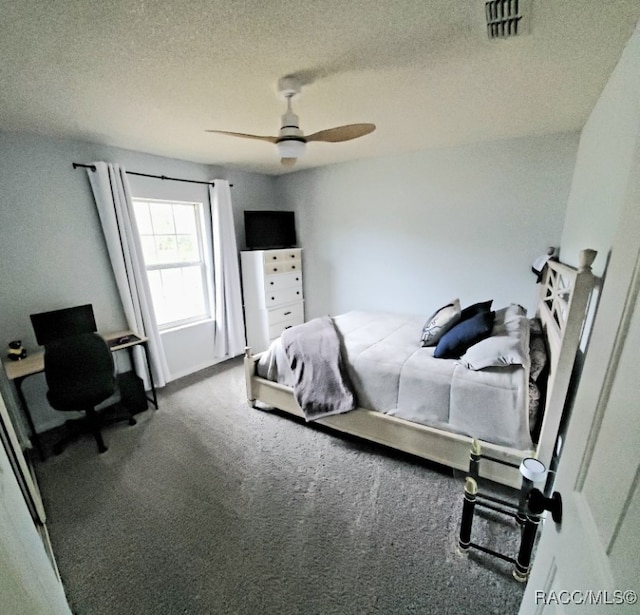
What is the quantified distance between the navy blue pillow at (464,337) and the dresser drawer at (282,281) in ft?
7.58

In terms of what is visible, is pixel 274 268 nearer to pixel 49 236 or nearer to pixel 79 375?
pixel 49 236

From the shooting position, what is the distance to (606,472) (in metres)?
0.55

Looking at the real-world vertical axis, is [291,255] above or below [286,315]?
above

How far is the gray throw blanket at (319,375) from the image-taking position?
2.19 meters

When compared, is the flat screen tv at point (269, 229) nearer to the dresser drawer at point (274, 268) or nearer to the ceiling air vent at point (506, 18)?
the dresser drawer at point (274, 268)

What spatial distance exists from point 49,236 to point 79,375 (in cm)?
121

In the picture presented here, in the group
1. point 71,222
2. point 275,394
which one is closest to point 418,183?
point 275,394

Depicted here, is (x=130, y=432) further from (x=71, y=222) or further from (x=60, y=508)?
(x=71, y=222)

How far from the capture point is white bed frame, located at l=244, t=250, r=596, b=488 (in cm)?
135

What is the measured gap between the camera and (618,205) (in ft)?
4.21

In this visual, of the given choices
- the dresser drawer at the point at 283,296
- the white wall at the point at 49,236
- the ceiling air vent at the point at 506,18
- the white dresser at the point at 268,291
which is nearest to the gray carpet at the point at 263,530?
the white wall at the point at 49,236

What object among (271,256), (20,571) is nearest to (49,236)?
(271,256)

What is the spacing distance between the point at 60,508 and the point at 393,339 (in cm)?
252

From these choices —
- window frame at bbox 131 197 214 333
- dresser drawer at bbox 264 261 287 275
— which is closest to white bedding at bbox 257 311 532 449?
dresser drawer at bbox 264 261 287 275
